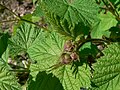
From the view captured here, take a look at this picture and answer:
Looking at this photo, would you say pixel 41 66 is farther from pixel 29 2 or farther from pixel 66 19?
pixel 29 2

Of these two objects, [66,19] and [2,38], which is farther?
[2,38]

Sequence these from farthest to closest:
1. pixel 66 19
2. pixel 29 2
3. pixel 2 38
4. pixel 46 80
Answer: pixel 29 2 → pixel 2 38 → pixel 46 80 → pixel 66 19

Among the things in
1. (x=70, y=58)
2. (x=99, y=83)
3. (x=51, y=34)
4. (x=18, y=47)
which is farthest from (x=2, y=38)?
(x=99, y=83)

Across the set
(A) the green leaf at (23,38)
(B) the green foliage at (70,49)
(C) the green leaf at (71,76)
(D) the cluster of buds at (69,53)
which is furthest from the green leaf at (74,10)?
(A) the green leaf at (23,38)

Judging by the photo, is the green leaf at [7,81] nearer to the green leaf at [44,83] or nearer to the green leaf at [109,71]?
the green leaf at [44,83]

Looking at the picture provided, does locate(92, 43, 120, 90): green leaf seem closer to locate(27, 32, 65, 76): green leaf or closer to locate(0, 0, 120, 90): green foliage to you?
locate(0, 0, 120, 90): green foliage

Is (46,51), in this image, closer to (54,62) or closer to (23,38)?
(54,62)

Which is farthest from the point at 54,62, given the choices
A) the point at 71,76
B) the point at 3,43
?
the point at 3,43
